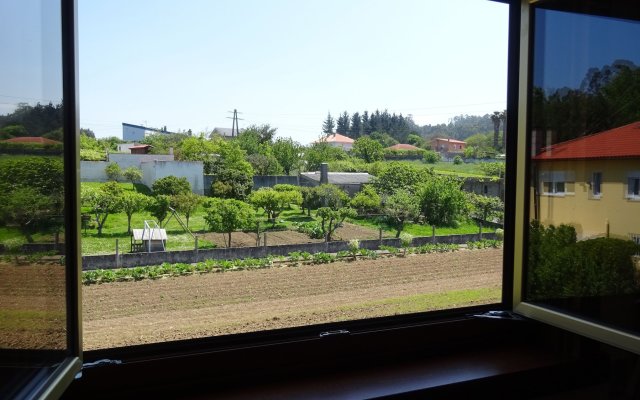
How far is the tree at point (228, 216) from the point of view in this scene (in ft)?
5.19

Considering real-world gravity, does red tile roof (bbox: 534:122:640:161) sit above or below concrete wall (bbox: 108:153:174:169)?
above

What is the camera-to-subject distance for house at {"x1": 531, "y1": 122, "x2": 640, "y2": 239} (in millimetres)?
1745

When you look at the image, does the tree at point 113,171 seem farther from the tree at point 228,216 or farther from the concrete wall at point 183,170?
the tree at point 228,216

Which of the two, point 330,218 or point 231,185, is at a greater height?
point 231,185

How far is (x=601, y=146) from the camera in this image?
71.6 inches

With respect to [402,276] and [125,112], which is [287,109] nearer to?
[125,112]

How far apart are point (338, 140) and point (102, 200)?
2.75ft

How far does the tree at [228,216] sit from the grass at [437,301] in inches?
19.8

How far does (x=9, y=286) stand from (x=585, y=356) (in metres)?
1.95

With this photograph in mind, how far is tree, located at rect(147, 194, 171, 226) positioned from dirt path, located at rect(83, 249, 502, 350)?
8.0 inches

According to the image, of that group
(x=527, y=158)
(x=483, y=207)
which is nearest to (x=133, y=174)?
(x=483, y=207)

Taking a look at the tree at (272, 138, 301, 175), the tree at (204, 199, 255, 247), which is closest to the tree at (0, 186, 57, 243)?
the tree at (204, 199, 255, 247)

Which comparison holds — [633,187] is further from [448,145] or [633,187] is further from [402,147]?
[402,147]

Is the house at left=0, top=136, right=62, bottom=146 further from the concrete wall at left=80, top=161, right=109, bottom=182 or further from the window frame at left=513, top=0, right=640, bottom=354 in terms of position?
the window frame at left=513, top=0, right=640, bottom=354
